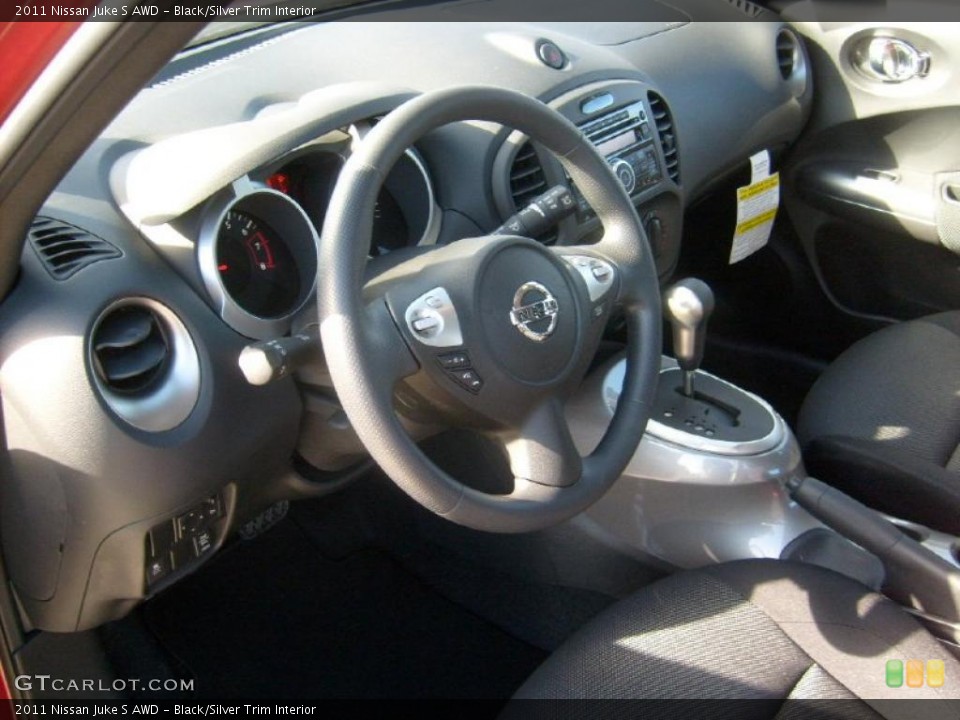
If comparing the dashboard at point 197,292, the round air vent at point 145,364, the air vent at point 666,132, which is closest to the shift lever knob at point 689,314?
the dashboard at point 197,292

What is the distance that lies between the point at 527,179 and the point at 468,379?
1.76 feet

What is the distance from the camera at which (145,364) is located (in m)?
1.13

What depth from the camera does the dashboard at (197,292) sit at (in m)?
1.07

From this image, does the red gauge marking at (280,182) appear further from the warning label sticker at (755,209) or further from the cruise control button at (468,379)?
the warning label sticker at (755,209)

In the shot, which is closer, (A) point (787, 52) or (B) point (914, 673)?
(B) point (914, 673)

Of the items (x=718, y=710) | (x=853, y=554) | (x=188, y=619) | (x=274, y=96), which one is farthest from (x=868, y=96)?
(x=188, y=619)

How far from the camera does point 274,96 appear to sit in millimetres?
1415

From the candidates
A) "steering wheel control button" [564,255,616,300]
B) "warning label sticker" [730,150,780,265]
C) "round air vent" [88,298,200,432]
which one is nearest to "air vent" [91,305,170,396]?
Answer: "round air vent" [88,298,200,432]

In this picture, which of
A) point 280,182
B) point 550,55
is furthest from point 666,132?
point 280,182

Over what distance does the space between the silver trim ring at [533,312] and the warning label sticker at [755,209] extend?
1.01 meters

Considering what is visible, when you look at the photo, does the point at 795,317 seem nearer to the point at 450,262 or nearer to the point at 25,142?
the point at 450,262

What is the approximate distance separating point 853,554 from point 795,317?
3.26 feet

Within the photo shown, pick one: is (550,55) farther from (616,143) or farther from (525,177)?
(525,177)

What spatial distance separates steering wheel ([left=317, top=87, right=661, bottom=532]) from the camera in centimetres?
101
